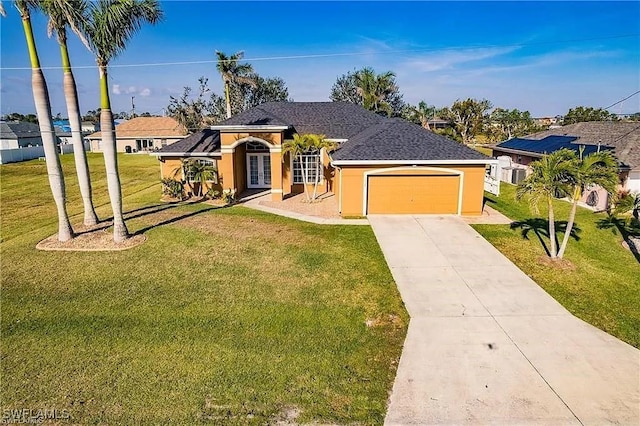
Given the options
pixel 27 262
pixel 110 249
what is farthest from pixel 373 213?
pixel 27 262

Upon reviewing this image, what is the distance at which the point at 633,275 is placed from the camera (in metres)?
10.9

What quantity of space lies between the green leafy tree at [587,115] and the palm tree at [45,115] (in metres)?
58.7

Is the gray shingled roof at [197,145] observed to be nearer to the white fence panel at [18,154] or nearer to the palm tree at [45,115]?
the palm tree at [45,115]

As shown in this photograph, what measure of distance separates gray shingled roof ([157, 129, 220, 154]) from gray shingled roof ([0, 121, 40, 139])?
33.9m

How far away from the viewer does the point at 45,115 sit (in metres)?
12.1

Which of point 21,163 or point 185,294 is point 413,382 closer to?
point 185,294

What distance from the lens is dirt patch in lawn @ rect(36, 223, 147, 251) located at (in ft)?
41.2

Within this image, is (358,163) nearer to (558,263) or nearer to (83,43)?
(558,263)

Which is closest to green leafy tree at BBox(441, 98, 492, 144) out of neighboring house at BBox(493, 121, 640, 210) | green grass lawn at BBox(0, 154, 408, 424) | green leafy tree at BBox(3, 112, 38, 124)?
neighboring house at BBox(493, 121, 640, 210)

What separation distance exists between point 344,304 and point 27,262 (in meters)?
9.75

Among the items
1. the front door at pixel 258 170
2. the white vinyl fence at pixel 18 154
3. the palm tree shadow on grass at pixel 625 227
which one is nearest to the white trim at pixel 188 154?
the front door at pixel 258 170

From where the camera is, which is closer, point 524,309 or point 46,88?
point 524,309

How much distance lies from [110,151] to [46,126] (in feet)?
6.64

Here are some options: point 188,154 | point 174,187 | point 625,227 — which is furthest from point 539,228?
point 174,187
